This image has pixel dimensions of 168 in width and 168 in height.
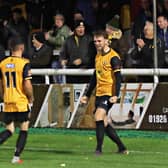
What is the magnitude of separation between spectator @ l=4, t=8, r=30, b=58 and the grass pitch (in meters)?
2.96

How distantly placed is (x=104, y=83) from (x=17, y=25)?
6.56 m

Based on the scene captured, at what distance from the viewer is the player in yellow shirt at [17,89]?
10.9 m

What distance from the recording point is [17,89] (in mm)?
11078

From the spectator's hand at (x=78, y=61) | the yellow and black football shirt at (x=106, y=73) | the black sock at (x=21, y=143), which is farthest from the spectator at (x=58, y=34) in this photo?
the black sock at (x=21, y=143)

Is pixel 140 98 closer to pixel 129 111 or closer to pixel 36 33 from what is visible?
pixel 129 111

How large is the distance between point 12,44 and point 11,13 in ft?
25.7

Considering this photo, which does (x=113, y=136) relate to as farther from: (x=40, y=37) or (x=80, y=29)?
(x=40, y=37)

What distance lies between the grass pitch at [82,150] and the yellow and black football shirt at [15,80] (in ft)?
2.78

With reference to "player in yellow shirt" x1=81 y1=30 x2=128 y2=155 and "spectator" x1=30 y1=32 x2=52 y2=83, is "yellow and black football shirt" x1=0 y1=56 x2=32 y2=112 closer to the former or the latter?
"player in yellow shirt" x1=81 y1=30 x2=128 y2=155

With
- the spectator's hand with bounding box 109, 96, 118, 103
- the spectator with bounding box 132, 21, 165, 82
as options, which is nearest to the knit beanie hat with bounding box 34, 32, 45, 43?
the spectator with bounding box 132, 21, 165, 82

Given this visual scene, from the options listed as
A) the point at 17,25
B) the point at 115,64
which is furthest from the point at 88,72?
the point at 115,64

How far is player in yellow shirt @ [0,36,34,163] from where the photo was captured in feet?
35.8

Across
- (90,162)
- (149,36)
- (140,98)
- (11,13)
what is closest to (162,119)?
(140,98)

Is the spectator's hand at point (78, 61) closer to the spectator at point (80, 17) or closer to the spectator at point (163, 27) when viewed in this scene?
the spectator at point (80, 17)
